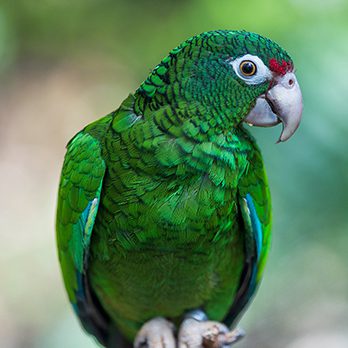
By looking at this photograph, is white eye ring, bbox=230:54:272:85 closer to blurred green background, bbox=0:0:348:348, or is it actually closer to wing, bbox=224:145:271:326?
wing, bbox=224:145:271:326

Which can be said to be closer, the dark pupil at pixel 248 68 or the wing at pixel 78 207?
the dark pupil at pixel 248 68

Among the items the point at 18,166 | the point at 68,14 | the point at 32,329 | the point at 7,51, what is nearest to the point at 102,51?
the point at 68,14

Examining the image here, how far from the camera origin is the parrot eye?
1229 millimetres

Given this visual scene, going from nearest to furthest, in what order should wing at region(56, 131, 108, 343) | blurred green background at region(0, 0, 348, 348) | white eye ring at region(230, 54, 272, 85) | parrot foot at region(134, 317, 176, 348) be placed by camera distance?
1. white eye ring at region(230, 54, 272, 85)
2. wing at region(56, 131, 108, 343)
3. parrot foot at region(134, 317, 176, 348)
4. blurred green background at region(0, 0, 348, 348)

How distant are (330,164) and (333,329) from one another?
82 centimetres

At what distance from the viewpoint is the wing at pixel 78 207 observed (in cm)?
134

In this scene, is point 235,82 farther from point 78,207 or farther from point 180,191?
point 78,207

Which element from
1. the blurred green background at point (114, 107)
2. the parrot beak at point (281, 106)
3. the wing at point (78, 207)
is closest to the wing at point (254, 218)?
the parrot beak at point (281, 106)

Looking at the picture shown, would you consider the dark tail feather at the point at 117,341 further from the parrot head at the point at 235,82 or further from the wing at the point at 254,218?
the parrot head at the point at 235,82

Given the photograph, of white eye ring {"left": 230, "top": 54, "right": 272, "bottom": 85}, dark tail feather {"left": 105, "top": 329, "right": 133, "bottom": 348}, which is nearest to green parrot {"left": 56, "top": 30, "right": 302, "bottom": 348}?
white eye ring {"left": 230, "top": 54, "right": 272, "bottom": 85}

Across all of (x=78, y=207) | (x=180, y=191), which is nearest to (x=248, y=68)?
(x=180, y=191)

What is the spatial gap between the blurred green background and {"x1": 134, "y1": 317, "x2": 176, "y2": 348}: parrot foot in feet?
2.13

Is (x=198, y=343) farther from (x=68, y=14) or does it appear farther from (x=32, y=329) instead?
(x=68, y=14)

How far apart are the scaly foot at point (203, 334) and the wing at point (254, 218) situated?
0.15m
